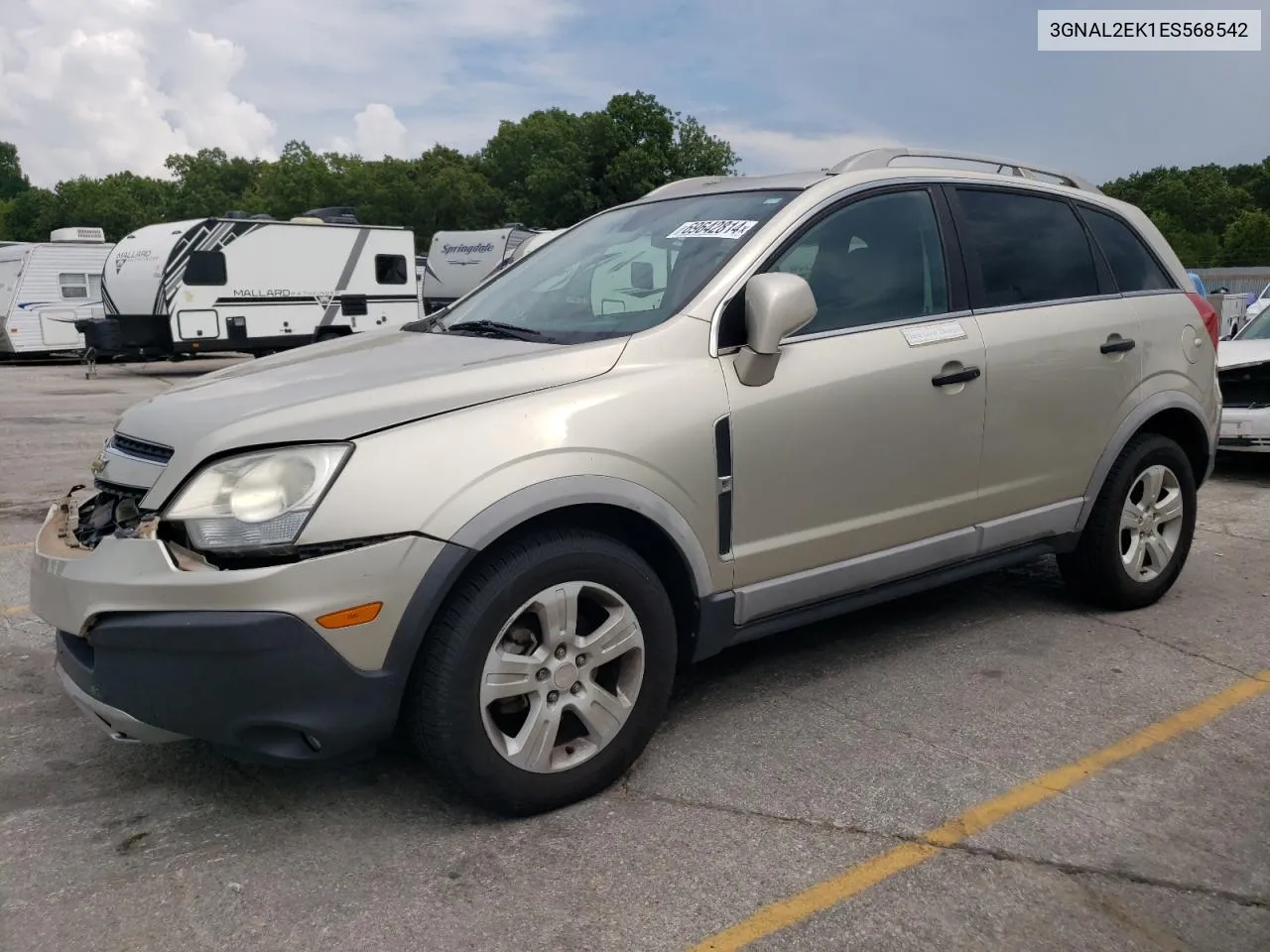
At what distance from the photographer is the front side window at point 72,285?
72.8 ft

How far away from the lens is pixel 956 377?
365 cm

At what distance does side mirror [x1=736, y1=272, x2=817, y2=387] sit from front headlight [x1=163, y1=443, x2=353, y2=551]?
1.23m

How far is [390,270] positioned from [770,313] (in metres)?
18.6

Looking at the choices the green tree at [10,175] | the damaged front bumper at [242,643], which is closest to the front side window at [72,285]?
the damaged front bumper at [242,643]

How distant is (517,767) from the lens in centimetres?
275

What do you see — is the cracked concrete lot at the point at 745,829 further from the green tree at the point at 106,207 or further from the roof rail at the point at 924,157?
the green tree at the point at 106,207

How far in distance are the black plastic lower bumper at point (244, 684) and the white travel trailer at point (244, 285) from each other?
16836mm

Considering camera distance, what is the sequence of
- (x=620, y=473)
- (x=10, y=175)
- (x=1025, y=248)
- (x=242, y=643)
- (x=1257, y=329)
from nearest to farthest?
(x=242, y=643) → (x=620, y=473) → (x=1025, y=248) → (x=1257, y=329) → (x=10, y=175)

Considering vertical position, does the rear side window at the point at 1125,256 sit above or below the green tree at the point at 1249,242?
below

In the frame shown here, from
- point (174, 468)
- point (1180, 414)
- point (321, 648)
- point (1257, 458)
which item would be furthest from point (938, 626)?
point (1257, 458)

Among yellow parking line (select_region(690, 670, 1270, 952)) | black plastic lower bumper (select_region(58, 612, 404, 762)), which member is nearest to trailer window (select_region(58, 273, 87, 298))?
black plastic lower bumper (select_region(58, 612, 404, 762))

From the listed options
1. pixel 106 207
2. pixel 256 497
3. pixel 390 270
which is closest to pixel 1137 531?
pixel 256 497

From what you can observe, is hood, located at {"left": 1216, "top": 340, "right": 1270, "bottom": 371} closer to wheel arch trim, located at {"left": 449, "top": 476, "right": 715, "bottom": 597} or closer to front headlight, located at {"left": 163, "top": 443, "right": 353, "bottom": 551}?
A: wheel arch trim, located at {"left": 449, "top": 476, "right": 715, "bottom": 597}

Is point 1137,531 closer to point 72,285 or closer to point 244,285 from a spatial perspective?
point 244,285
